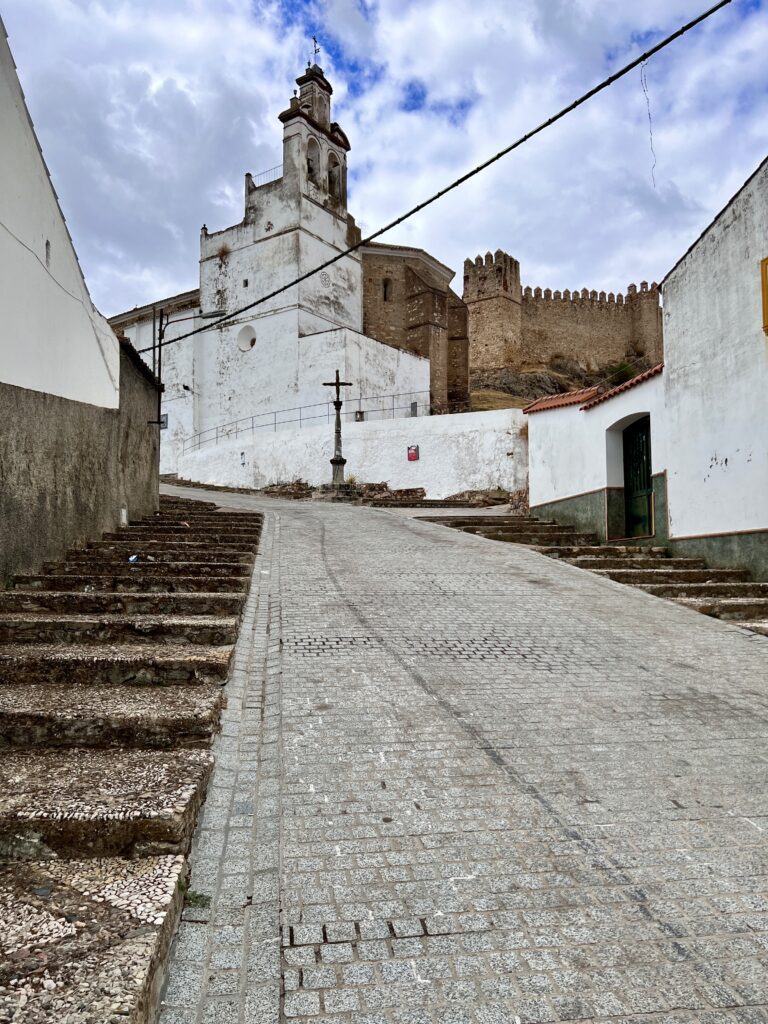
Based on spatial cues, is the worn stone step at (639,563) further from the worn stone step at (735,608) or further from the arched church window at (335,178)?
the arched church window at (335,178)

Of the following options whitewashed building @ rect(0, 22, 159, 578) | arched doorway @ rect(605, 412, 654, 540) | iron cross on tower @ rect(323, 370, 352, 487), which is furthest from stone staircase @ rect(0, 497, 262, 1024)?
iron cross on tower @ rect(323, 370, 352, 487)

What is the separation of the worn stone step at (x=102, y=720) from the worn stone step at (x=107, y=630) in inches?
38.4

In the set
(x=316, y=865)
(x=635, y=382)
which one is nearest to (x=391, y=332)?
(x=635, y=382)

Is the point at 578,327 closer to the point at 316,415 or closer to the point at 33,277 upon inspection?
the point at 316,415

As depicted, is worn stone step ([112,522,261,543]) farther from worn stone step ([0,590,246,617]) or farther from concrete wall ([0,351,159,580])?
worn stone step ([0,590,246,617])

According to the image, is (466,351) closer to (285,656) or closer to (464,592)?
(464,592)

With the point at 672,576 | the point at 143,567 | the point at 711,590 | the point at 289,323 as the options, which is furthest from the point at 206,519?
the point at 289,323

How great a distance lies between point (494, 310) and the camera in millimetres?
47000

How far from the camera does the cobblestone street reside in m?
1.91

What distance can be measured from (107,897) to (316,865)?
692mm

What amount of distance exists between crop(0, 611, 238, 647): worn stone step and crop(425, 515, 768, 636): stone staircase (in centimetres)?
483

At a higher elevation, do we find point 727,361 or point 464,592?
point 727,361

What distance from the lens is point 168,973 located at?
6.46ft

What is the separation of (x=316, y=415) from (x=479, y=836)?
3030cm
